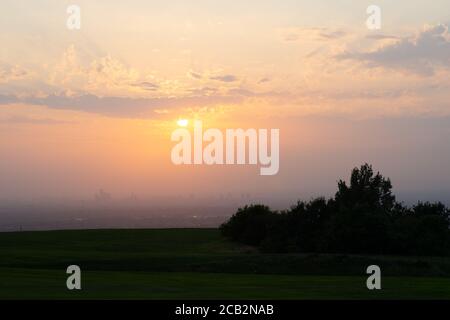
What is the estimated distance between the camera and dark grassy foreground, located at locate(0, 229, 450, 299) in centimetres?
2591

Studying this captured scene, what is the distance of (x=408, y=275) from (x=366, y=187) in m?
26.9

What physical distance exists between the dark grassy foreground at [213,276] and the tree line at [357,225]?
4580 millimetres

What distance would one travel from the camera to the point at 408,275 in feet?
129

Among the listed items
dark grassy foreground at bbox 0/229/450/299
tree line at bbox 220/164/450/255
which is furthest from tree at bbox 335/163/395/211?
dark grassy foreground at bbox 0/229/450/299

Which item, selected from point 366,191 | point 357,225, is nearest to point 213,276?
point 357,225

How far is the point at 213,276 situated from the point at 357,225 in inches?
916

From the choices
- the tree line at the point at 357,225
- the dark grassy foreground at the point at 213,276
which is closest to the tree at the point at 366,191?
the tree line at the point at 357,225

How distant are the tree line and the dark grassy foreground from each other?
4.58 metres

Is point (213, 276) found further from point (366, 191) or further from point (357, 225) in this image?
point (366, 191)

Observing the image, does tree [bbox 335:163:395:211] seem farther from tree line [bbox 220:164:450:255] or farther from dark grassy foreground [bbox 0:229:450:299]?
dark grassy foreground [bbox 0:229:450:299]

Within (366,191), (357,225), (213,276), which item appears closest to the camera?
(213,276)

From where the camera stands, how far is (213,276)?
35.5m
